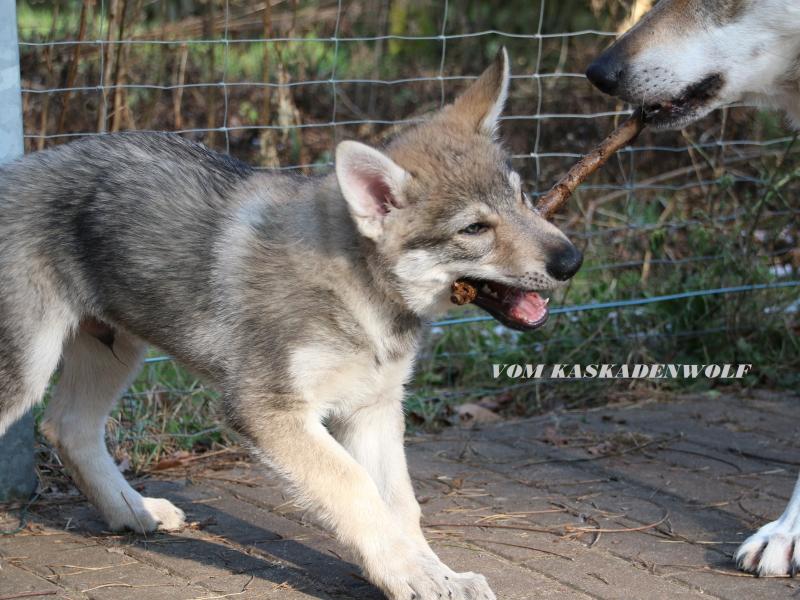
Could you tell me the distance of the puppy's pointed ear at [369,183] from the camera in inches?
119

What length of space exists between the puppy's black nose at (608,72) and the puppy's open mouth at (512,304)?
105cm

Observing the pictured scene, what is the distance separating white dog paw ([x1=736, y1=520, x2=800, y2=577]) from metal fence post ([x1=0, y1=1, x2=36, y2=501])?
249 cm

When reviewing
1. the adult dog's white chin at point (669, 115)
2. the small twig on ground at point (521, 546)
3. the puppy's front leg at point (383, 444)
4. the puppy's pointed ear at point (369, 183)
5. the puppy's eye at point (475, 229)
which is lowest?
the small twig on ground at point (521, 546)

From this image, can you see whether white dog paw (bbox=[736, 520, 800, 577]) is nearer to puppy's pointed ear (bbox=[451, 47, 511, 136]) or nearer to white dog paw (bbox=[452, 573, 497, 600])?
white dog paw (bbox=[452, 573, 497, 600])

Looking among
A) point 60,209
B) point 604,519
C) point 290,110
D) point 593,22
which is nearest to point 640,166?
point 593,22

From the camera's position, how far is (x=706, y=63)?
12.6 ft

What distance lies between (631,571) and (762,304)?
2.69 m

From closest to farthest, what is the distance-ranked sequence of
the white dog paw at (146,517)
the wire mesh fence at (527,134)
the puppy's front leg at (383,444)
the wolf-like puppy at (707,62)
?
the puppy's front leg at (383,444) → the white dog paw at (146,517) → the wolf-like puppy at (707,62) → the wire mesh fence at (527,134)

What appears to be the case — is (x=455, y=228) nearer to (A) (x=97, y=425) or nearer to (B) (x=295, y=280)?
(B) (x=295, y=280)

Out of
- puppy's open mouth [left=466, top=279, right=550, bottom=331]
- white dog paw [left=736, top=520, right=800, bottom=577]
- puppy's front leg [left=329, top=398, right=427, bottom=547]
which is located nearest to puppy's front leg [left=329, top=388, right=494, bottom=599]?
puppy's front leg [left=329, top=398, right=427, bottom=547]

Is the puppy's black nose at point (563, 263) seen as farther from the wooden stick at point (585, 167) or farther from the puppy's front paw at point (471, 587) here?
the puppy's front paw at point (471, 587)

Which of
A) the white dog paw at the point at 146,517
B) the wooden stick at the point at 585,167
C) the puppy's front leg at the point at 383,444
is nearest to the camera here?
the puppy's front leg at the point at 383,444

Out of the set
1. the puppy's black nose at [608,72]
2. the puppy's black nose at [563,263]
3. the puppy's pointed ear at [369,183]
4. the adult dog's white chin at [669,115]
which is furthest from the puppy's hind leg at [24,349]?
the adult dog's white chin at [669,115]

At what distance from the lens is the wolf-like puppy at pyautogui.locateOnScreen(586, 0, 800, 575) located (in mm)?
3805
